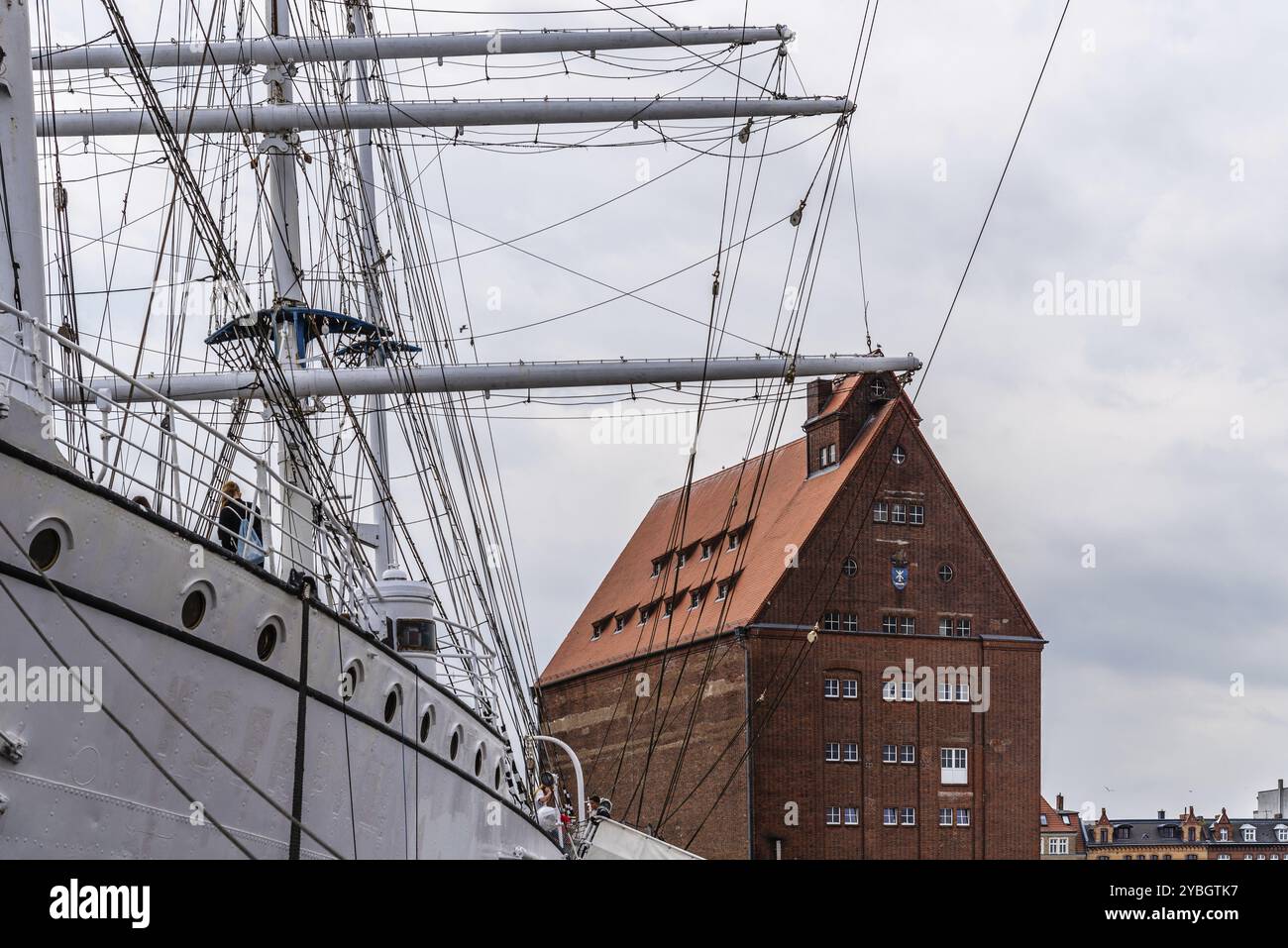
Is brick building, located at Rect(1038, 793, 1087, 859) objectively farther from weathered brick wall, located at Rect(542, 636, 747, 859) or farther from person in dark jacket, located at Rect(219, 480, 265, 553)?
person in dark jacket, located at Rect(219, 480, 265, 553)

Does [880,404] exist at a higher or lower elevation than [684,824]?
higher

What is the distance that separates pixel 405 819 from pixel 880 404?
4557cm

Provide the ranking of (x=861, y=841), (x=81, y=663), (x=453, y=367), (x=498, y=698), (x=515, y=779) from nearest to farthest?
(x=81, y=663), (x=498, y=698), (x=515, y=779), (x=453, y=367), (x=861, y=841)

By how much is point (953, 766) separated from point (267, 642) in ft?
146

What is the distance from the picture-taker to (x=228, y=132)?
82.2ft

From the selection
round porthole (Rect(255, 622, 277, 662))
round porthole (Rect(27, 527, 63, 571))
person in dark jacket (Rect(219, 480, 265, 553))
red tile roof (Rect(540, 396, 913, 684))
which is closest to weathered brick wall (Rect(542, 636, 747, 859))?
red tile roof (Rect(540, 396, 913, 684))

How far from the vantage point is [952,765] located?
53938 millimetres

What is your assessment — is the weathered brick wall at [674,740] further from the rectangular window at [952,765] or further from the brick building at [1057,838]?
the brick building at [1057,838]

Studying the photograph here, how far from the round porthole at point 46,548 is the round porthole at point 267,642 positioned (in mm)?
1993

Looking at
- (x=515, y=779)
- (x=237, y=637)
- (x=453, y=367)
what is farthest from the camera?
(x=453, y=367)

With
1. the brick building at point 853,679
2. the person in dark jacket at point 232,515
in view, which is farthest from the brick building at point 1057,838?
the person in dark jacket at point 232,515
